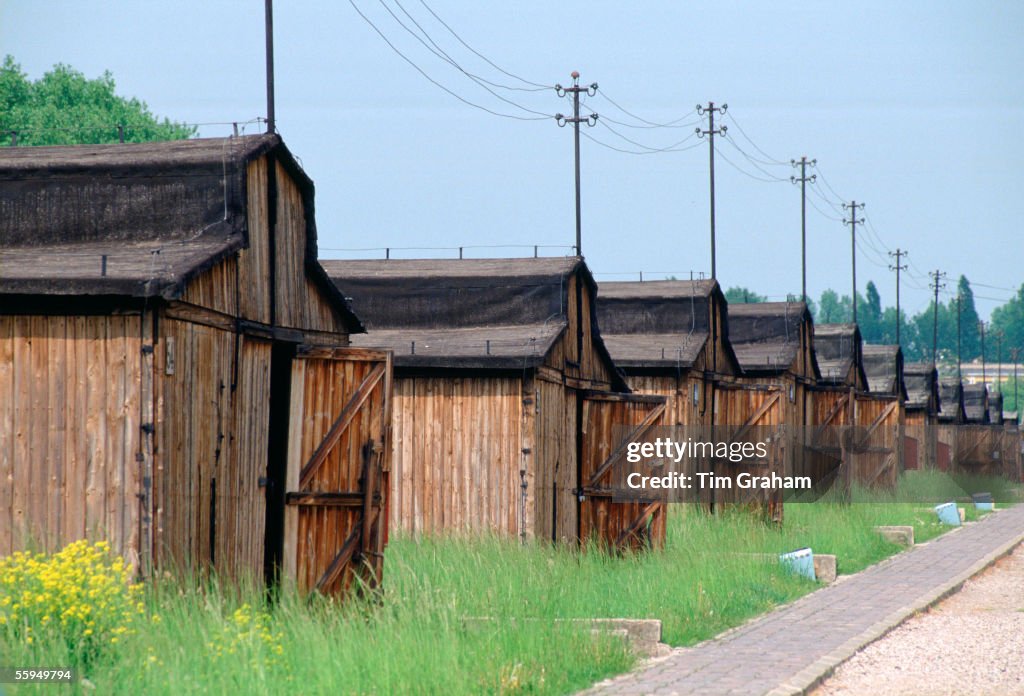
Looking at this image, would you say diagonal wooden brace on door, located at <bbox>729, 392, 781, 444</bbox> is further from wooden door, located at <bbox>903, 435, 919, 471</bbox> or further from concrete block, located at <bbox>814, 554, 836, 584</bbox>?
wooden door, located at <bbox>903, 435, 919, 471</bbox>

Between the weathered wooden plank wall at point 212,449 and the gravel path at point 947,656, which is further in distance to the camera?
the weathered wooden plank wall at point 212,449

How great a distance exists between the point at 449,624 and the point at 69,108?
158 ft

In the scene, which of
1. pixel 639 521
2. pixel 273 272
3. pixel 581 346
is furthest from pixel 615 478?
pixel 273 272

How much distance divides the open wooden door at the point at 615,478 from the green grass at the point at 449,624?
150 centimetres

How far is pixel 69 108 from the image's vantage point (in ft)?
179

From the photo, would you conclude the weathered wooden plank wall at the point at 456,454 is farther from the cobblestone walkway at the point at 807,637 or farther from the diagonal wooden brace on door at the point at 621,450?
the cobblestone walkway at the point at 807,637

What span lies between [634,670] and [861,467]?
1048 inches

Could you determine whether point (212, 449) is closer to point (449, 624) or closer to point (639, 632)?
point (449, 624)

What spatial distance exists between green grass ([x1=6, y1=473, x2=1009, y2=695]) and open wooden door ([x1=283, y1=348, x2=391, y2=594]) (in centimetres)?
40

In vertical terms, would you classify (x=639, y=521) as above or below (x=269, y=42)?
below

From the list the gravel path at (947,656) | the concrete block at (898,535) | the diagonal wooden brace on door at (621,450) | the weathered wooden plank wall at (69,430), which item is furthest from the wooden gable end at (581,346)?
the weathered wooden plank wall at (69,430)

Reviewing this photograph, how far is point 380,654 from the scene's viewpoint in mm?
9805

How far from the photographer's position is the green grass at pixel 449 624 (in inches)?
363

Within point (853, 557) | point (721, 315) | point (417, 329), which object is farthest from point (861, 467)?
point (417, 329)
